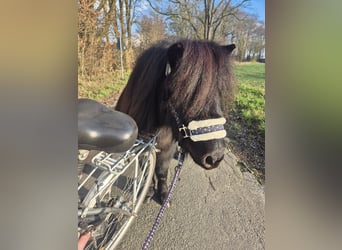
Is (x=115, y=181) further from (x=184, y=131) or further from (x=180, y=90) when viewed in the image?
(x=180, y=90)

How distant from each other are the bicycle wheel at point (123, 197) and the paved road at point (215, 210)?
7 cm

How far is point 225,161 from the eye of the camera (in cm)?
138

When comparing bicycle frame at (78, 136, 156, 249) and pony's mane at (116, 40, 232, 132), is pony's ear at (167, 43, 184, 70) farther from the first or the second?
bicycle frame at (78, 136, 156, 249)

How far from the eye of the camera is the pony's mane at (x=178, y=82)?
4.29ft

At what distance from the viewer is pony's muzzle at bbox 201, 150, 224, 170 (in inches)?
51.8

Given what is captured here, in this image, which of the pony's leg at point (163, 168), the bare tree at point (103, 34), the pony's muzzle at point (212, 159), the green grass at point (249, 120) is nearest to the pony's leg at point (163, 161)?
the pony's leg at point (163, 168)

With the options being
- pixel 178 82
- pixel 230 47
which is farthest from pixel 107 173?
pixel 230 47

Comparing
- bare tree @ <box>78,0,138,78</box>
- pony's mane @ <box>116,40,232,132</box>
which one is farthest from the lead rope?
bare tree @ <box>78,0,138,78</box>

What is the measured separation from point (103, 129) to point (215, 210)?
589 mm

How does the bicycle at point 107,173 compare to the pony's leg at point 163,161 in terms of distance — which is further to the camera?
the pony's leg at point 163,161

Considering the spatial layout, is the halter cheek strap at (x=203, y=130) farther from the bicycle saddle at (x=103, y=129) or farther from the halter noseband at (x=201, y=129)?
the bicycle saddle at (x=103, y=129)

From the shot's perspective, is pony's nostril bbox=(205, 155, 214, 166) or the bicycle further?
pony's nostril bbox=(205, 155, 214, 166)
